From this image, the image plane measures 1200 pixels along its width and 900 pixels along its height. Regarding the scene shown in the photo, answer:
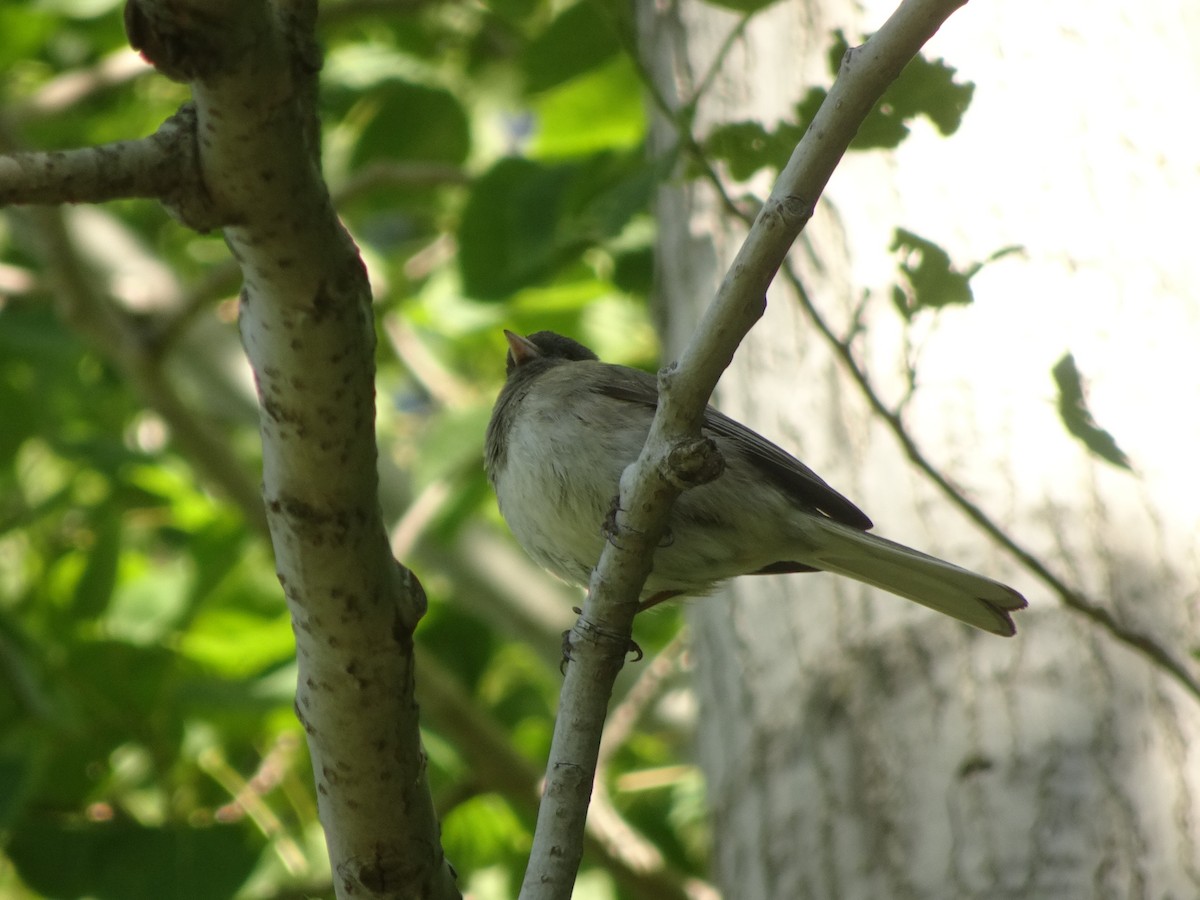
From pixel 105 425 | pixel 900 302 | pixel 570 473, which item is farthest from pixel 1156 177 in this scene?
pixel 105 425

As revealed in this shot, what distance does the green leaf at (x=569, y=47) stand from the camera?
3.40 metres

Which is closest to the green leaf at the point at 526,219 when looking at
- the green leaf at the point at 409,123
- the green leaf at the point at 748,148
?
the green leaf at the point at 409,123

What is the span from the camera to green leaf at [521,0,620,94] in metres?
3.40

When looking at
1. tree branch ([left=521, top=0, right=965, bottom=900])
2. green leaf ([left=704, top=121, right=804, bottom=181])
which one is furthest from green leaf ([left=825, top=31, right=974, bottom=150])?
tree branch ([left=521, top=0, right=965, bottom=900])

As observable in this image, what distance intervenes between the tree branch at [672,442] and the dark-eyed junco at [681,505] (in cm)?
90

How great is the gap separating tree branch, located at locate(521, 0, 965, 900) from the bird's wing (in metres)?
0.90

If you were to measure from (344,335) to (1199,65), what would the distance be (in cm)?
228

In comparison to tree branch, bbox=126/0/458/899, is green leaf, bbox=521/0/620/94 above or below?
above

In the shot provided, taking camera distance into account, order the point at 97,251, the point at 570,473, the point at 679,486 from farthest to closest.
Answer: the point at 97,251
the point at 570,473
the point at 679,486

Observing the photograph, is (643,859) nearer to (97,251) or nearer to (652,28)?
(652,28)

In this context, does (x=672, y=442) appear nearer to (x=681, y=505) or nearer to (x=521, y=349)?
(x=681, y=505)

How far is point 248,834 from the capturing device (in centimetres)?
381

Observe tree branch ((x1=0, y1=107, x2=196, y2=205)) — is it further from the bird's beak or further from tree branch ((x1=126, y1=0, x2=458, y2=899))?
the bird's beak

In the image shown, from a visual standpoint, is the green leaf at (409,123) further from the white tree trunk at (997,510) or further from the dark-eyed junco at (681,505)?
the dark-eyed junco at (681,505)
